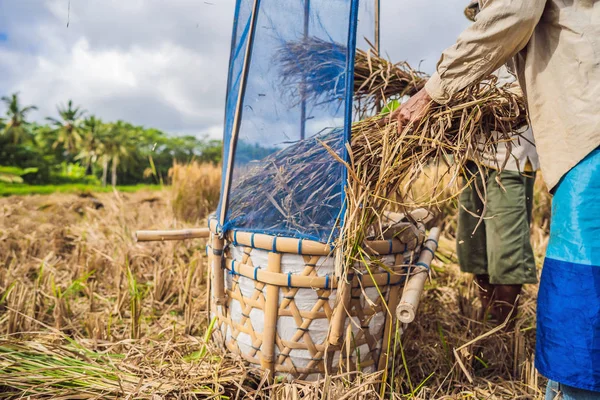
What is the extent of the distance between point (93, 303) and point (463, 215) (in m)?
2.00

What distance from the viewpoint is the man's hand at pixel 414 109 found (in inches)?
51.9

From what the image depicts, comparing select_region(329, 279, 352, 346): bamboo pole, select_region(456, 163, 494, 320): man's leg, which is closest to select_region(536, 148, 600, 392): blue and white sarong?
select_region(329, 279, 352, 346): bamboo pole

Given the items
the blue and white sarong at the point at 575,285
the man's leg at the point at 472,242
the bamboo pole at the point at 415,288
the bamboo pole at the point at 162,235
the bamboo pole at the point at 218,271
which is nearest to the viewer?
the blue and white sarong at the point at 575,285

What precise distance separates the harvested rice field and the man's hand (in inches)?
28.1

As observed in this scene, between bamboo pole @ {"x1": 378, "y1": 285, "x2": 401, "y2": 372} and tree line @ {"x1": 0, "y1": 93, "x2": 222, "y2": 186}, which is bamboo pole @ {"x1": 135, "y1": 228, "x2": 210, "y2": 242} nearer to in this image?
bamboo pole @ {"x1": 378, "y1": 285, "x2": 401, "y2": 372}

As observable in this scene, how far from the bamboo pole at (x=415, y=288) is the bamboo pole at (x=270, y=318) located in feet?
1.32

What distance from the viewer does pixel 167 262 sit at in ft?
9.53

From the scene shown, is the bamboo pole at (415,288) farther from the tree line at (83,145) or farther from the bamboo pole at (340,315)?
the tree line at (83,145)

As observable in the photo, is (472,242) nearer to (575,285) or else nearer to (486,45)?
(575,285)

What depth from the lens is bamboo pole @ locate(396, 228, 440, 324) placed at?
1.24m

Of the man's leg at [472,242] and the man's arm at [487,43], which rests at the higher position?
the man's arm at [487,43]

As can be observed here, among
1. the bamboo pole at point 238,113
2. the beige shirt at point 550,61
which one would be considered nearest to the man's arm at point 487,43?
the beige shirt at point 550,61

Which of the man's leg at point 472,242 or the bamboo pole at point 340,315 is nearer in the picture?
the bamboo pole at point 340,315

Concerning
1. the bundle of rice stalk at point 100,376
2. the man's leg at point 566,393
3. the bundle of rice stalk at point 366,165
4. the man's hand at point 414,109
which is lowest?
the bundle of rice stalk at point 100,376
